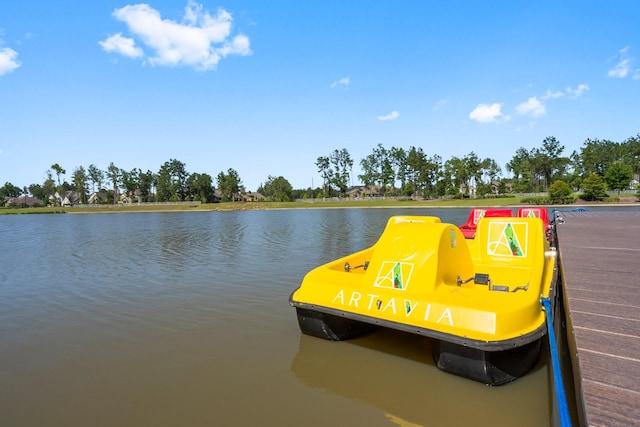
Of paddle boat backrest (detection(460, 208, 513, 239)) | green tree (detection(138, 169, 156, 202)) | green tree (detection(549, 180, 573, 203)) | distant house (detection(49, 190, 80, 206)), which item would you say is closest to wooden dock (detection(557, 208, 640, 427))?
paddle boat backrest (detection(460, 208, 513, 239))

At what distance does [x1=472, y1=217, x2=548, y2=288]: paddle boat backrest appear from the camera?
19.4ft

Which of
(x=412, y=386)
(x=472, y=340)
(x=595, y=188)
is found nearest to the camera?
(x=472, y=340)

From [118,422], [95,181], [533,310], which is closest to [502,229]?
[533,310]

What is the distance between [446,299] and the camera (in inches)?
169

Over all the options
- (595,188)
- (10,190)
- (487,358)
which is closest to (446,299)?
(487,358)

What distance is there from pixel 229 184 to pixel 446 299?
103 metres

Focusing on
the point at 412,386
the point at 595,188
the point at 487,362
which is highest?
the point at 595,188

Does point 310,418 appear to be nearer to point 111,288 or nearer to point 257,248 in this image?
A: point 111,288

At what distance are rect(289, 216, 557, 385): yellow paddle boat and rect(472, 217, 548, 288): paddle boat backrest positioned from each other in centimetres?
2

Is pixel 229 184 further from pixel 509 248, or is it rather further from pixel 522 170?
pixel 509 248

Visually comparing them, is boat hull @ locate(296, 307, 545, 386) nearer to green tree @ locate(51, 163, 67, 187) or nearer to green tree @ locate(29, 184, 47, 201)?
green tree @ locate(51, 163, 67, 187)

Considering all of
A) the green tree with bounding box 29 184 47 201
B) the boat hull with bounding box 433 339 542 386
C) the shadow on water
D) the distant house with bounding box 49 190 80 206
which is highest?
the green tree with bounding box 29 184 47 201

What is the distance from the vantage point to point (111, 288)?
9242 mm

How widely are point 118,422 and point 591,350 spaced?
4343 millimetres
